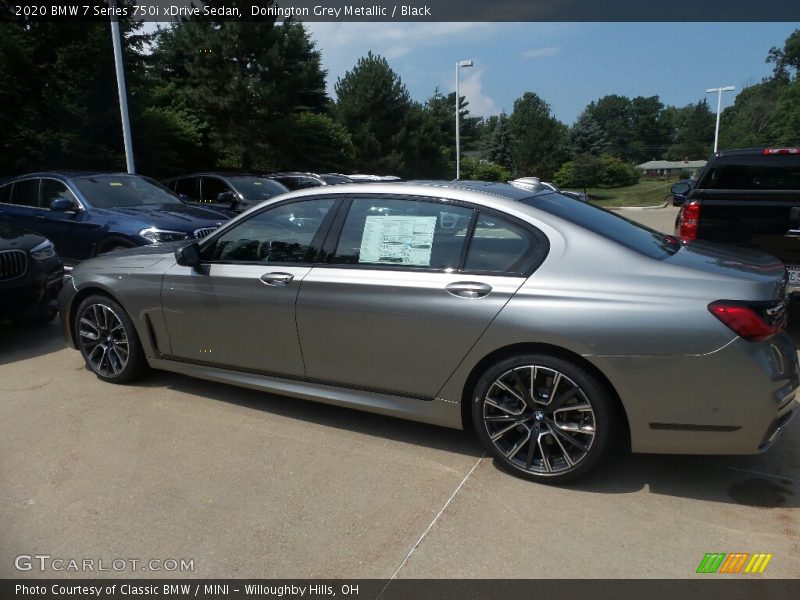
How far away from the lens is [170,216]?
7.75 metres

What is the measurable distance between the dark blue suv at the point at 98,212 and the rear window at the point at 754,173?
5679 millimetres

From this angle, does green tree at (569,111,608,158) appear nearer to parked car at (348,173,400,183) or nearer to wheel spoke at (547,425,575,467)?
parked car at (348,173,400,183)

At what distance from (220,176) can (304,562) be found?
952cm

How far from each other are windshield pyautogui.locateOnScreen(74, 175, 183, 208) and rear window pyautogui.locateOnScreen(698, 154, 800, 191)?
22.5 feet

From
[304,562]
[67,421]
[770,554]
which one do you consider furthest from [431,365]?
[67,421]

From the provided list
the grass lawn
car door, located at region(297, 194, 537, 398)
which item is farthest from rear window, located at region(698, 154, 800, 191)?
the grass lawn

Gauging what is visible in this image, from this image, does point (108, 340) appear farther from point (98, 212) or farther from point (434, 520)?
point (98, 212)

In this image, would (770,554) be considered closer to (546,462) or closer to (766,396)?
(766,396)

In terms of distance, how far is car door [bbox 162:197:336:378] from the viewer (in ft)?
12.6

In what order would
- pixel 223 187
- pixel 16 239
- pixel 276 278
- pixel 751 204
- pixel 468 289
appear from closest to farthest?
pixel 468 289 → pixel 276 278 → pixel 751 204 → pixel 16 239 → pixel 223 187

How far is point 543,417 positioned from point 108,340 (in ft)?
11.0

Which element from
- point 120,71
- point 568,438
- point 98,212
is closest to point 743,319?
point 568,438

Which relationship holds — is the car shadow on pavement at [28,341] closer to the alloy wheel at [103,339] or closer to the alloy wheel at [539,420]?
the alloy wheel at [103,339]

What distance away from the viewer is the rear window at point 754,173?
582cm
